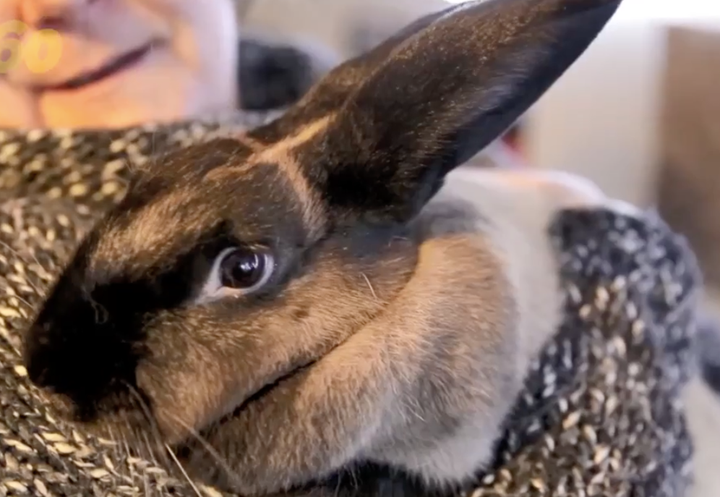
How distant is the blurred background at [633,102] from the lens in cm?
148

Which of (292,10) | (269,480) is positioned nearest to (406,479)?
(269,480)

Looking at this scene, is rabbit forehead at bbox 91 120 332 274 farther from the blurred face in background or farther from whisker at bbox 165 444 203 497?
the blurred face in background

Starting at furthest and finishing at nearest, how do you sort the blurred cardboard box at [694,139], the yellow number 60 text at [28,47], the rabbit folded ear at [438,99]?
the blurred cardboard box at [694,139] < the yellow number 60 text at [28,47] < the rabbit folded ear at [438,99]

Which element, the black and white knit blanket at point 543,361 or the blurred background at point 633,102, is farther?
the blurred background at point 633,102

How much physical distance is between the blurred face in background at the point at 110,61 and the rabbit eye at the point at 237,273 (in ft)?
1.16

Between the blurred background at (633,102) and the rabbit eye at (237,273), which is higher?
the rabbit eye at (237,273)

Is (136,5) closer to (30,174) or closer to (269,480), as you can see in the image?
(30,174)

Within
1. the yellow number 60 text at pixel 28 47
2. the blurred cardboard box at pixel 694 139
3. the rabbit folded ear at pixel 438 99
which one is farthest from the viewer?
the blurred cardboard box at pixel 694 139

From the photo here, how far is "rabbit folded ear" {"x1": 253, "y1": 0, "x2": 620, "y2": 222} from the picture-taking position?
1.56ft

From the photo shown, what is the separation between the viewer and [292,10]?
1.68m

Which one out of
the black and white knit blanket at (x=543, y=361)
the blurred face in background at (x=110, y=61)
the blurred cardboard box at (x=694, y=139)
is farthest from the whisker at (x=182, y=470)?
the blurred cardboard box at (x=694, y=139)

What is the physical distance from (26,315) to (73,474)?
0.11 m

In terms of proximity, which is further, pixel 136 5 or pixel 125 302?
pixel 136 5

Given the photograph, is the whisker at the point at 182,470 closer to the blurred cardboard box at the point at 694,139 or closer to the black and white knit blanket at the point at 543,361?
the black and white knit blanket at the point at 543,361
